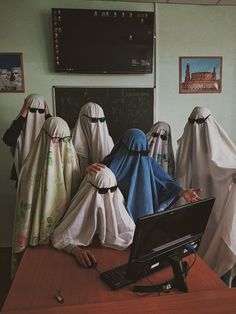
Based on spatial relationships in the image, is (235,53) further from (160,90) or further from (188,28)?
(160,90)

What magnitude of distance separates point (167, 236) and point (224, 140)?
1.49 m

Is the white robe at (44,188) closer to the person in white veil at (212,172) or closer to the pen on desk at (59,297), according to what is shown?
the pen on desk at (59,297)

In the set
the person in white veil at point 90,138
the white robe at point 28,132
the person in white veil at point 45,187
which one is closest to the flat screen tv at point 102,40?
the white robe at point 28,132

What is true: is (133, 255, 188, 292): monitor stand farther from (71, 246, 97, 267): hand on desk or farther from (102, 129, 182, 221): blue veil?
(102, 129, 182, 221): blue veil

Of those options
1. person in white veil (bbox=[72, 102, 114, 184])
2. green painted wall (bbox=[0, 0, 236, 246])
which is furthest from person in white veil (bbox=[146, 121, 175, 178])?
green painted wall (bbox=[0, 0, 236, 246])

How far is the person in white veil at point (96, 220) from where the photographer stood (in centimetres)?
150

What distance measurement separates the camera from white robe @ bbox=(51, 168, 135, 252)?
1.50m

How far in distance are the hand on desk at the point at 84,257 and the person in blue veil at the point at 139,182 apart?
0.38 m

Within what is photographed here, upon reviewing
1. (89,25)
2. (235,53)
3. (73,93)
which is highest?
(89,25)

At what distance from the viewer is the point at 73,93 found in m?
3.02

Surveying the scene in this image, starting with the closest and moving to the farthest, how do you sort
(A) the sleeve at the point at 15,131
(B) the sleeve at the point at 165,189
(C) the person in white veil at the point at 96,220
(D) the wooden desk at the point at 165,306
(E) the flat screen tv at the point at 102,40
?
(D) the wooden desk at the point at 165,306 < (C) the person in white veil at the point at 96,220 < (B) the sleeve at the point at 165,189 < (A) the sleeve at the point at 15,131 < (E) the flat screen tv at the point at 102,40

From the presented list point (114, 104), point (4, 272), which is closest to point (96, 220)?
point (4, 272)

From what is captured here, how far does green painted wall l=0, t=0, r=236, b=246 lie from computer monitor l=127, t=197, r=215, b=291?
2.14 metres

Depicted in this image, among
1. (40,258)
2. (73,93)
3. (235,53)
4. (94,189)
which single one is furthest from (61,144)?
(235,53)
